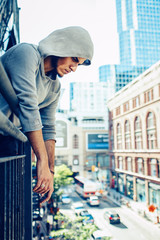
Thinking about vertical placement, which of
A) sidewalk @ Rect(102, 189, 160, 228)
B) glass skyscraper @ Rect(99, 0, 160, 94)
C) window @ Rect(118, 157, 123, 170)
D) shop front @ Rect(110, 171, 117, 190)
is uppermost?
glass skyscraper @ Rect(99, 0, 160, 94)

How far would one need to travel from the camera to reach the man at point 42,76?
4.13 feet

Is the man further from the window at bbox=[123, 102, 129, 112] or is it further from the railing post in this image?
the window at bbox=[123, 102, 129, 112]

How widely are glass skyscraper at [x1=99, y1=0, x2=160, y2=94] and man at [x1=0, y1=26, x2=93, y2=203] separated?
10985 centimetres

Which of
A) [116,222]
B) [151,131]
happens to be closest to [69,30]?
[116,222]

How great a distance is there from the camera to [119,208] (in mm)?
27109

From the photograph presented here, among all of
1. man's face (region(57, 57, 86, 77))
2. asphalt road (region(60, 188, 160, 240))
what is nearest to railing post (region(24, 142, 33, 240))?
man's face (region(57, 57, 86, 77))

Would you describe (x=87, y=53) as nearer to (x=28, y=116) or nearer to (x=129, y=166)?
(x=28, y=116)

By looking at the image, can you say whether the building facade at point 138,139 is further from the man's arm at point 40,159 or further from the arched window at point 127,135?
the man's arm at point 40,159

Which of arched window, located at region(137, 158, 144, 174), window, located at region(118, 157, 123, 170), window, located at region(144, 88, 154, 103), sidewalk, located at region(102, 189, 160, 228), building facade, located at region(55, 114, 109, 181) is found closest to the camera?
sidewalk, located at region(102, 189, 160, 228)

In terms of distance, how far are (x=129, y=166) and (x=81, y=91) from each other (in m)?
67.9

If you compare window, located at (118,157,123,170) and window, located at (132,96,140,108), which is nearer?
window, located at (132,96,140,108)

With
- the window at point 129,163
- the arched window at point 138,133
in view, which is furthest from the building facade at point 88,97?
the arched window at point 138,133

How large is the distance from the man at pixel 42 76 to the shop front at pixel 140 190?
29010 millimetres

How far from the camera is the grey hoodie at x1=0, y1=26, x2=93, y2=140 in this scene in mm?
1250
